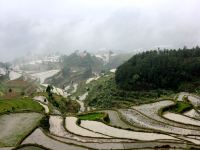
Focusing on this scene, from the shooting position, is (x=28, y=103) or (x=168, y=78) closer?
(x=28, y=103)

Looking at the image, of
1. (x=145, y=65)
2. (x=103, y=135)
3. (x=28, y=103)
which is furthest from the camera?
(x=145, y=65)

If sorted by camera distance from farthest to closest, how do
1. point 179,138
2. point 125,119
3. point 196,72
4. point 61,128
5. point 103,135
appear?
1. point 196,72
2. point 125,119
3. point 61,128
4. point 103,135
5. point 179,138

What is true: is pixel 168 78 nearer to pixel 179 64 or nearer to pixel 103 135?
pixel 179 64

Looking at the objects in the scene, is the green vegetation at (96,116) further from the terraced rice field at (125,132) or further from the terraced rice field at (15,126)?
the terraced rice field at (15,126)

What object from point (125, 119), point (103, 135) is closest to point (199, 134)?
point (103, 135)

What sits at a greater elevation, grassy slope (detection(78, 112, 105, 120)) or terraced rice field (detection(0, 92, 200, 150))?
terraced rice field (detection(0, 92, 200, 150))

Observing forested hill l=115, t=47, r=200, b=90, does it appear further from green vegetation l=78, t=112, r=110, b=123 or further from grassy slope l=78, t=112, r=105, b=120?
green vegetation l=78, t=112, r=110, b=123

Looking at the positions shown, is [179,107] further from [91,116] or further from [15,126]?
[15,126]

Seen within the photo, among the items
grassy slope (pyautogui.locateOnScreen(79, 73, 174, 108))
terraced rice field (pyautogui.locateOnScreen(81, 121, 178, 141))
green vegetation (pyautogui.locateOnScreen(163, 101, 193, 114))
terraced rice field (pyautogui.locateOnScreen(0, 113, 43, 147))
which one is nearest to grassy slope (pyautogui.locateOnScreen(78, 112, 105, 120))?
terraced rice field (pyautogui.locateOnScreen(81, 121, 178, 141))
